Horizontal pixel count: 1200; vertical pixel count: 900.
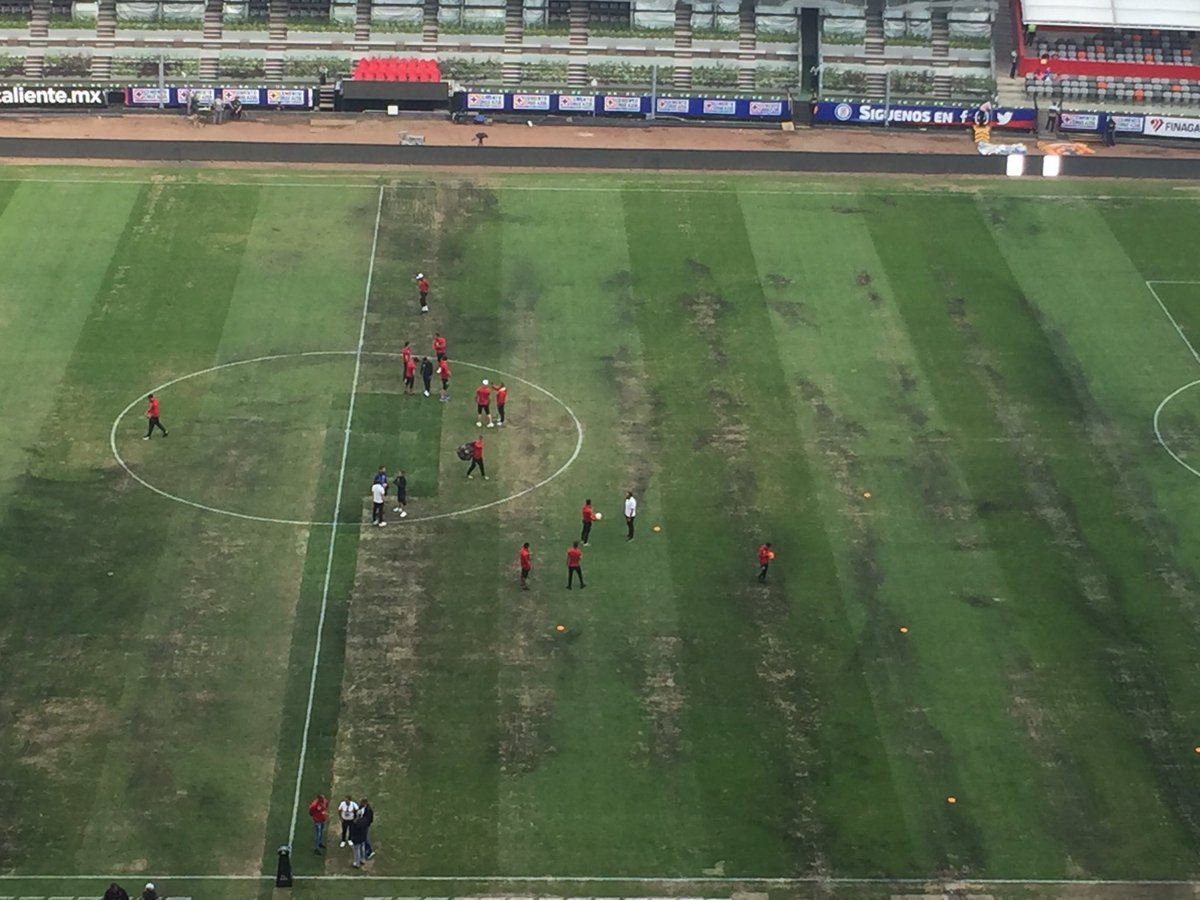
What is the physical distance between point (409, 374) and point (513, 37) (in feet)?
121

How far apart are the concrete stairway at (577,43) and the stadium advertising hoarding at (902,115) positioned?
11.8 m

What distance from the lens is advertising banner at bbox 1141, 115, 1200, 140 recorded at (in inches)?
4021

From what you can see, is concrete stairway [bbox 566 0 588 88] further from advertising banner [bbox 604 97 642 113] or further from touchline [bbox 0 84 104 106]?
touchline [bbox 0 84 104 106]

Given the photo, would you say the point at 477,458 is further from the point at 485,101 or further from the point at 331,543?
the point at 485,101

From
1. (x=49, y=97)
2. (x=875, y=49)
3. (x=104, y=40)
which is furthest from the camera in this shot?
(x=875, y=49)

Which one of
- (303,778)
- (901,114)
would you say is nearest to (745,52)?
(901,114)

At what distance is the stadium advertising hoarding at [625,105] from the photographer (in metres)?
102

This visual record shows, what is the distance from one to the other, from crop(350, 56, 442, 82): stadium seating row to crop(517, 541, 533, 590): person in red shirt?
Answer: 44163 millimetres

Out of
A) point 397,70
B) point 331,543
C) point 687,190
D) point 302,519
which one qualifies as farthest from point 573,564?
point 397,70

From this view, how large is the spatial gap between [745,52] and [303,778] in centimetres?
6070

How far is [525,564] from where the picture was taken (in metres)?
63.5

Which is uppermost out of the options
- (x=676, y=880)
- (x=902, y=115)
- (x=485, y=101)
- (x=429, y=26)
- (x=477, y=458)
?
(x=429, y=26)

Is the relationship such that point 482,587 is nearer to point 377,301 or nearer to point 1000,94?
point 377,301

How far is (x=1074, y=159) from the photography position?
97.4 metres
